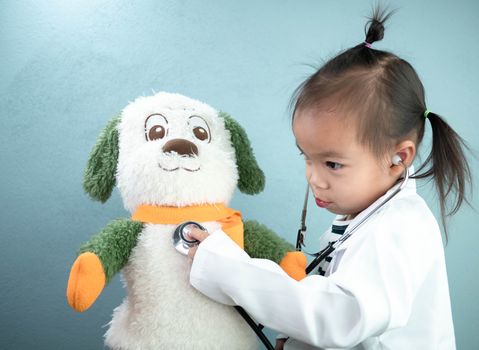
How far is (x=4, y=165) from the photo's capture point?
1046 millimetres

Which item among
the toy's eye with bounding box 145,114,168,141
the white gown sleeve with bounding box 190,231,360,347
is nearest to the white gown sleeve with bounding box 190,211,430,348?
the white gown sleeve with bounding box 190,231,360,347

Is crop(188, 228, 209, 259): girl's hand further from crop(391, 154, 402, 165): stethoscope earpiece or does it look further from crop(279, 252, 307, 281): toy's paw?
crop(391, 154, 402, 165): stethoscope earpiece

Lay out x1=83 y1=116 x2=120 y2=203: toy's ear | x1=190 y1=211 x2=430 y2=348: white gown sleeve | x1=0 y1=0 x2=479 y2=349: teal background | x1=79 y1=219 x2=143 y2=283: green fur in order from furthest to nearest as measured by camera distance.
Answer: x1=0 y1=0 x2=479 y2=349: teal background
x1=83 y1=116 x2=120 y2=203: toy's ear
x1=79 y1=219 x2=143 y2=283: green fur
x1=190 y1=211 x2=430 y2=348: white gown sleeve

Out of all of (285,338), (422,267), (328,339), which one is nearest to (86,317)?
(285,338)

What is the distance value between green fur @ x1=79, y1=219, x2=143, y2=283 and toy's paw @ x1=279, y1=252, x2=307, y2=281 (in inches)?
10.2

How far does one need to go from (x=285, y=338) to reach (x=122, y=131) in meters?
0.48

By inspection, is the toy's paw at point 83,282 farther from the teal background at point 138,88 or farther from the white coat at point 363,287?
the teal background at point 138,88

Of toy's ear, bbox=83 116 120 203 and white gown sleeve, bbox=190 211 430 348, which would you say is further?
toy's ear, bbox=83 116 120 203

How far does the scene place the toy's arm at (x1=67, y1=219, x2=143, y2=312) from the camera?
68 centimetres

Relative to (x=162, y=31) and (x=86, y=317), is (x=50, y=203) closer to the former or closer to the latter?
(x=86, y=317)

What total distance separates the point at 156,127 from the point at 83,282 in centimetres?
28

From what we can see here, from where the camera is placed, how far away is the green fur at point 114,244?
0.73m

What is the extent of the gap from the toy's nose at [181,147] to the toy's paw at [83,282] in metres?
0.21

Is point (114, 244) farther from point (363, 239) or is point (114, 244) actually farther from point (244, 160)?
point (363, 239)
